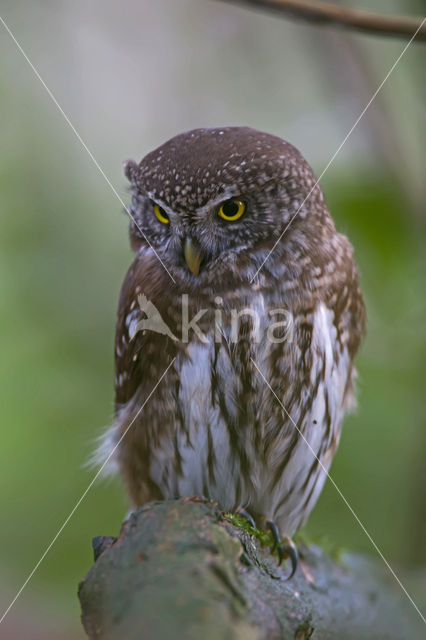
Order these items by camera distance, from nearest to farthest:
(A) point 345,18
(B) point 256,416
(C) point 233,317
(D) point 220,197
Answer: (A) point 345,18 → (D) point 220,197 → (C) point 233,317 → (B) point 256,416

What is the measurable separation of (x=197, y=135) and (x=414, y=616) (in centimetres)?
191

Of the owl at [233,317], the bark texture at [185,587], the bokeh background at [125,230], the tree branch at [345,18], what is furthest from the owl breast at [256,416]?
the tree branch at [345,18]

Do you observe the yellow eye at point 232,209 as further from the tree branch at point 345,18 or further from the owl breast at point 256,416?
the tree branch at point 345,18

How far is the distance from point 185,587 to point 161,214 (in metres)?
1.59

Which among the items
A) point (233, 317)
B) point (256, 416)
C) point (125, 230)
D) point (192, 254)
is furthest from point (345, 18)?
point (125, 230)

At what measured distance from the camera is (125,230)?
4.95 meters

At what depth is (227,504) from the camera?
3039mm

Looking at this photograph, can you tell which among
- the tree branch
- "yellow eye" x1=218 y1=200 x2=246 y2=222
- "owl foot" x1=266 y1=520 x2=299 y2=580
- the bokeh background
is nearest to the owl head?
"yellow eye" x1=218 y1=200 x2=246 y2=222

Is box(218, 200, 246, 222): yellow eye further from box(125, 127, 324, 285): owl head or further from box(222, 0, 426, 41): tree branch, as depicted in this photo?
box(222, 0, 426, 41): tree branch

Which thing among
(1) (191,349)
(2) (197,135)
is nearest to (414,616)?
(1) (191,349)

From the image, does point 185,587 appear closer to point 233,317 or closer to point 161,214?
point 233,317

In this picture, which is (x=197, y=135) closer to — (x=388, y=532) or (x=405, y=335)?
(x=405, y=335)

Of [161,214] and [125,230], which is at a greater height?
[161,214]

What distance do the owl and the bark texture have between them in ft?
2.76
